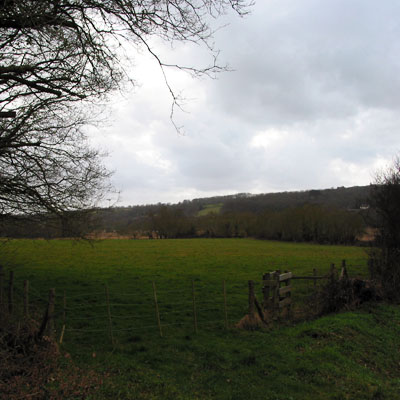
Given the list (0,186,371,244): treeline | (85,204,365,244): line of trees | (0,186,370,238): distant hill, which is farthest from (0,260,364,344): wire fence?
(85,204,365,244): line of trees

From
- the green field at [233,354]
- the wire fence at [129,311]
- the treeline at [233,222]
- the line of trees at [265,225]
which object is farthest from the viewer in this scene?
the line of trees at [265,225]

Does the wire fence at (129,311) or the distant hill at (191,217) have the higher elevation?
the distant hill at (191,217)

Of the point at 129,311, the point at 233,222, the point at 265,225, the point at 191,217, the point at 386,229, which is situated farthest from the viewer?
the point at 191,217

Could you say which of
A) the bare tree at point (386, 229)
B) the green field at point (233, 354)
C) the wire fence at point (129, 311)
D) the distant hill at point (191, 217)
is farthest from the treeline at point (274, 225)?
the green field at point (233, 354)

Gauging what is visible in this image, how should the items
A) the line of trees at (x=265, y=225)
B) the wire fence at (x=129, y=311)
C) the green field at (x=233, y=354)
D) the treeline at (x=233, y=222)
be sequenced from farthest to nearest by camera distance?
1. the line of trees at (x=265, y=225)
2. the treeline at (x=233, y=222)
3. the wire fence at (x=129, y=311)
4. the green field at (x=233, y=354)

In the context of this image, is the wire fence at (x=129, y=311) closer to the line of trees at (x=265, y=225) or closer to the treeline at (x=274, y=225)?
the line of trees at (x=265, y=225)

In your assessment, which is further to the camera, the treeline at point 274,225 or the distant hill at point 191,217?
the treeline at point 274,225

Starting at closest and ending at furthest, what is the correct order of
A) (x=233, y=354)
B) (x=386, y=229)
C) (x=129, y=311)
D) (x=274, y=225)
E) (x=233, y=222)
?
(x=233, y=354)
(x=129, y=311)
(x=386, y=229)
(x=274, y=225)
(x=233, y=222)

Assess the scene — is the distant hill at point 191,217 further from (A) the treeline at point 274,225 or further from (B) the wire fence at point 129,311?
(B) the wire fence at point 129,311

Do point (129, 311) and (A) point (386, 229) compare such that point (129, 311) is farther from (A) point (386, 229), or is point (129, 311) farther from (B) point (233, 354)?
(A) point (386, 229)

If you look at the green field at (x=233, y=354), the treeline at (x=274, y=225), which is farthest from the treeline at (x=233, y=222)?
the green field at (x=233, y=354)

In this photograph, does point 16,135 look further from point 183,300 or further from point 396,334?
point 396,334

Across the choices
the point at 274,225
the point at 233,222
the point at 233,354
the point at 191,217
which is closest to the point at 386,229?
the point at 233,354

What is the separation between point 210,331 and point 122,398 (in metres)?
4.67
